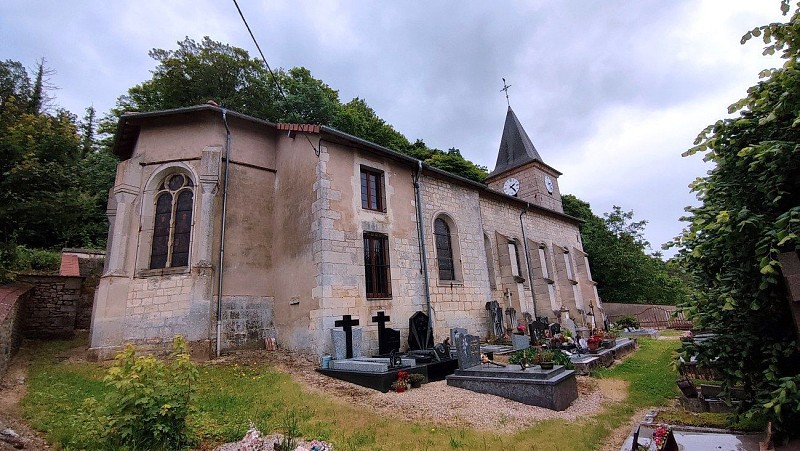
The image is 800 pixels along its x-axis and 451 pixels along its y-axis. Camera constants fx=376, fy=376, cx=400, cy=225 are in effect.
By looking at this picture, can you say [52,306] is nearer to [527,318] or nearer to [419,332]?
[419,332]

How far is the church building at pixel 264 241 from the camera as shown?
981cm

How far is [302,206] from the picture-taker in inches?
432

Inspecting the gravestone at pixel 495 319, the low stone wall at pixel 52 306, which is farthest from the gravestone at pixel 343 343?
the low stone wall at pixel 52 306

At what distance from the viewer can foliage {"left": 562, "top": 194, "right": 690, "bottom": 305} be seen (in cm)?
2975

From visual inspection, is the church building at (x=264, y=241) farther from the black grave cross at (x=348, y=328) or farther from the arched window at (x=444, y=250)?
the black grave cross at (x=348, y=328)

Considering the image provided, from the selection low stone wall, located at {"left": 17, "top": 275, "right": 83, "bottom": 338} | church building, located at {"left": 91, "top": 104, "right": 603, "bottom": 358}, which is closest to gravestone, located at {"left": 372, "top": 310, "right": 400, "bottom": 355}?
church building, located at {"left": 91, "top": 104, "right": 603, "bottom": 358}

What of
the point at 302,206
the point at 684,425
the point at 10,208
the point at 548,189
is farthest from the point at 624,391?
the point at 548,189

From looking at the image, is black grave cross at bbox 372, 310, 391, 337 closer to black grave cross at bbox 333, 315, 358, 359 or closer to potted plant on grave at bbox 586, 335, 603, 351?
black grave cross at bbox 333, 315, 358, 359

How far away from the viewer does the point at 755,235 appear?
394 centimetres

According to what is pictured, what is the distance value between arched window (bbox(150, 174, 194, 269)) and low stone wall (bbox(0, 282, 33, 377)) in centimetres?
282

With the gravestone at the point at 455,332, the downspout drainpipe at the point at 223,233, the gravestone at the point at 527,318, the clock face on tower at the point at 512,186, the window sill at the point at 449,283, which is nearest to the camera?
the gravestone at the point at 455,332

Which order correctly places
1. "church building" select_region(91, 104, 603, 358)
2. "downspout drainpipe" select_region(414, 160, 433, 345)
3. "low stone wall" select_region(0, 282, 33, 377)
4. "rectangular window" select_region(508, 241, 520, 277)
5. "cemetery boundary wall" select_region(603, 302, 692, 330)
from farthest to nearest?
"cemetery boundary wall" select_region(603, 302, 692, 330)
"rectangular window" select_region(508, 241, 520, 277)
"downspout drainpipe" select_region(414, 160, 433, 345)
"church building" select_region(91, 104, 603, 358)
"low stone wall" select_region(0, 282, 33, 377)

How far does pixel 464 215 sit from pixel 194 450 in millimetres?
11889

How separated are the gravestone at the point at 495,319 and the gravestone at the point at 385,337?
475 centimetres
